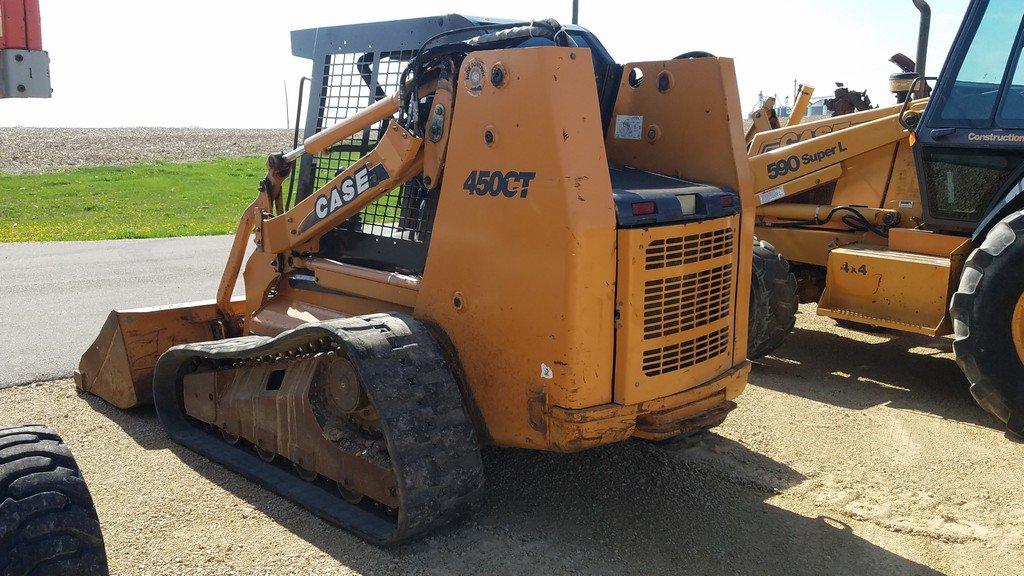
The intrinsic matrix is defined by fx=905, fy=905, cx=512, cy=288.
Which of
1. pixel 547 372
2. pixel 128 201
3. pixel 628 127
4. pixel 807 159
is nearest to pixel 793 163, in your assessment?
pixel 807 159

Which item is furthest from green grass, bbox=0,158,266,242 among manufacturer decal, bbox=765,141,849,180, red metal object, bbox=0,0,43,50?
red metal object, bbox=0,0,43,50

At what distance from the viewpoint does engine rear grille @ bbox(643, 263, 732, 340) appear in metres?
3.76

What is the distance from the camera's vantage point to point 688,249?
3.86m

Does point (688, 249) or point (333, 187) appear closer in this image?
point (688, 249)

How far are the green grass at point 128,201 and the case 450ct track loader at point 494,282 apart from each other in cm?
1248

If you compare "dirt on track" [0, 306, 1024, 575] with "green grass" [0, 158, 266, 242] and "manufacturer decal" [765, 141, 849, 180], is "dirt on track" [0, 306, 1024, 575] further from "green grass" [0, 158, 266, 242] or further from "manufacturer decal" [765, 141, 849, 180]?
"green grass" [0, 158, 266, 242]

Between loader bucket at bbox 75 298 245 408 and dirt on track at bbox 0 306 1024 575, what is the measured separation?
0.14 m

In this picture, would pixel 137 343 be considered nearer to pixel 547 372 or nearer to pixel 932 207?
pixel 547 372

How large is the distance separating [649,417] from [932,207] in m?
3.73

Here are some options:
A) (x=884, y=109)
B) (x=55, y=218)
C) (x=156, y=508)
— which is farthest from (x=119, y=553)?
(x=55, y=218)

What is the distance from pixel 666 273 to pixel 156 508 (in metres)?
2.60

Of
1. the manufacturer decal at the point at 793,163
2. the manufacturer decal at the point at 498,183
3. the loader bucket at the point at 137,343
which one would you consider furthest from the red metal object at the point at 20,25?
the manufacturer decal at the point at 793,163

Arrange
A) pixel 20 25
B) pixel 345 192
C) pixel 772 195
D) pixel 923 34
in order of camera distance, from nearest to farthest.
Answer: pixel 20 25
pixel 345 192
pixel 772 195
pixel 923 34

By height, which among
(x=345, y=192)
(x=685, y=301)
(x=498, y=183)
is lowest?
(x=685, y=301)
